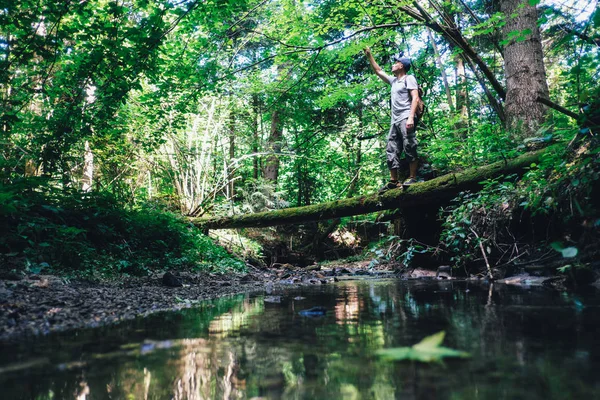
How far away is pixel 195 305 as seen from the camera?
285cm

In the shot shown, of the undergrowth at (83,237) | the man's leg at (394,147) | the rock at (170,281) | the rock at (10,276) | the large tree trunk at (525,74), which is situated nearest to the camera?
the rock at (10,276)

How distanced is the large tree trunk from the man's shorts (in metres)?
1.81

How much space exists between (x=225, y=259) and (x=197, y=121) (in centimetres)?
507

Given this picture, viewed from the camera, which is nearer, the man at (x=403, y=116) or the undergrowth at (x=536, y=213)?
the undergrowth at (x=536, y=213)

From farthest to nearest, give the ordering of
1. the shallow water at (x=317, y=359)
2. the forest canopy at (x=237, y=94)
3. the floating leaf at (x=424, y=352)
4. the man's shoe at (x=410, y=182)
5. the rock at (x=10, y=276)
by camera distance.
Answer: the man's shoe at (x=410, y=182)
the forest canopy at (x=237, y=94)
the rock at (x=10, y=276)
the floating leaf at (x=424, y=352)
the shallow water at (x=317, y=359)

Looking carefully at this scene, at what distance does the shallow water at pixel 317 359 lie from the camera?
3.07 ft

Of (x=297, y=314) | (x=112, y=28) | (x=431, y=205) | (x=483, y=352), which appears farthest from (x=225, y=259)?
(x=483, y=352)

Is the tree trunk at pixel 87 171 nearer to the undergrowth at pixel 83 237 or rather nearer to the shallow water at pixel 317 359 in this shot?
the undergrowth at pixel 83 237

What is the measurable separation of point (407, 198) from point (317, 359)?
5.19m

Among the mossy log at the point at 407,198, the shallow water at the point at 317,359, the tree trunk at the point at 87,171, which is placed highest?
the tree trunk at the point at 87,171

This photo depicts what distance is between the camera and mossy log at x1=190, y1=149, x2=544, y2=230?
17.3 feet

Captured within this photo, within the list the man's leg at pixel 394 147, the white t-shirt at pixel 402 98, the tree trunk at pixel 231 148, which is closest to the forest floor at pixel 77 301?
the man's leg at pixel 394 147

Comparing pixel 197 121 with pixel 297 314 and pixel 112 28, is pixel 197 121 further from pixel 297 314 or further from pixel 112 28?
pixel 297 314

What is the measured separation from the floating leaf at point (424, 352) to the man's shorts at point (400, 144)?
4.95 metres
